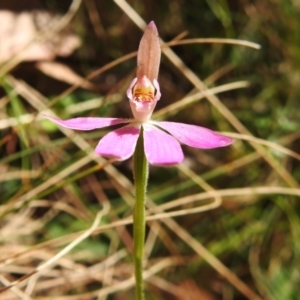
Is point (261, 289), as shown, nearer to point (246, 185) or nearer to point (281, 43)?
point (246, 185)

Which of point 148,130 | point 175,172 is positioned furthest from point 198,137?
point 175,172

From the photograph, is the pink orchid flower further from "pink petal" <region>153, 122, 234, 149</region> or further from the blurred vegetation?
the blurred vegetation

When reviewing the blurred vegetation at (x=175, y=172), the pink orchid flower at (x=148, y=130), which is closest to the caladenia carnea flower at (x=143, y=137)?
the pink orchid flower at (x=148, y=130)

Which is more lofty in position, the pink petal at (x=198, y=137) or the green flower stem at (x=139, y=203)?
the pink petal at (x=198, y=137)

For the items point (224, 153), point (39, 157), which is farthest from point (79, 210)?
point (224, 153)

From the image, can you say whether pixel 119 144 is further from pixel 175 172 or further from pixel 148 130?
pixel 175 172

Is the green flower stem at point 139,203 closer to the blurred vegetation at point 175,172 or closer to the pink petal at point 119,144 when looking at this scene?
the pink petal at point 119,144
